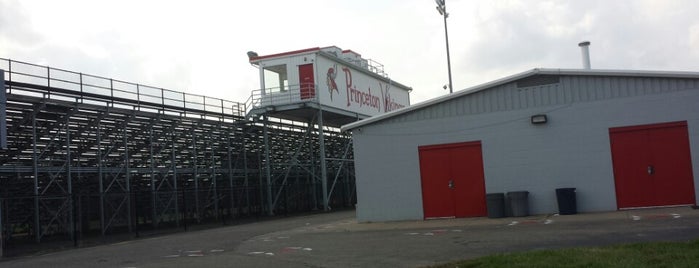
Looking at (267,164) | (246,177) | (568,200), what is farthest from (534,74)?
(246,177)

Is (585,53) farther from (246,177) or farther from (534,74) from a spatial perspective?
(246,177)

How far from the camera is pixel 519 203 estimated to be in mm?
19969

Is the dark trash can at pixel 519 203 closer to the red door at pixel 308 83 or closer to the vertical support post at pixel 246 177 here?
the red door at pixel 308 83

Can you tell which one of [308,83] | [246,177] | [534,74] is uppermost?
[308,83]

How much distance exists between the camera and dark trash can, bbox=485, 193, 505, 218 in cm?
1998

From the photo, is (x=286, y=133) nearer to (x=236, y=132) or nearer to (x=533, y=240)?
(x=236, y=132)

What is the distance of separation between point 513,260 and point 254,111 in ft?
90.5

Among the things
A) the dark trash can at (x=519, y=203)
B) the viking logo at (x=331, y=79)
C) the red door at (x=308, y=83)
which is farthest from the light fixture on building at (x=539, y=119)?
the viking logo at (x=331, y=79)

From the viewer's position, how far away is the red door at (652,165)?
18.8 metres

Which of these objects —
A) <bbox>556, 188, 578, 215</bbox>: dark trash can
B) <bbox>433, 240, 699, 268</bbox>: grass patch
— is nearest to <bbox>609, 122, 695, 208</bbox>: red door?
<bbox>556, 188, 578, 215</bbox>: dark trash can

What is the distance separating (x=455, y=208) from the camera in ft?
70.2

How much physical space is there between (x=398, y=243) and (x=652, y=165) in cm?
946

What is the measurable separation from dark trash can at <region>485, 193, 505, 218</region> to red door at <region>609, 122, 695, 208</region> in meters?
3.45

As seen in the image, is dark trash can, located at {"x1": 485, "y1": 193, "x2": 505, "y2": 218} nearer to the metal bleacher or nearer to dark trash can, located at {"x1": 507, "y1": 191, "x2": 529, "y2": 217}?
dark trash can, located at {"x1": 507, "y1": 191, "x2": 529, "y2": 217}
